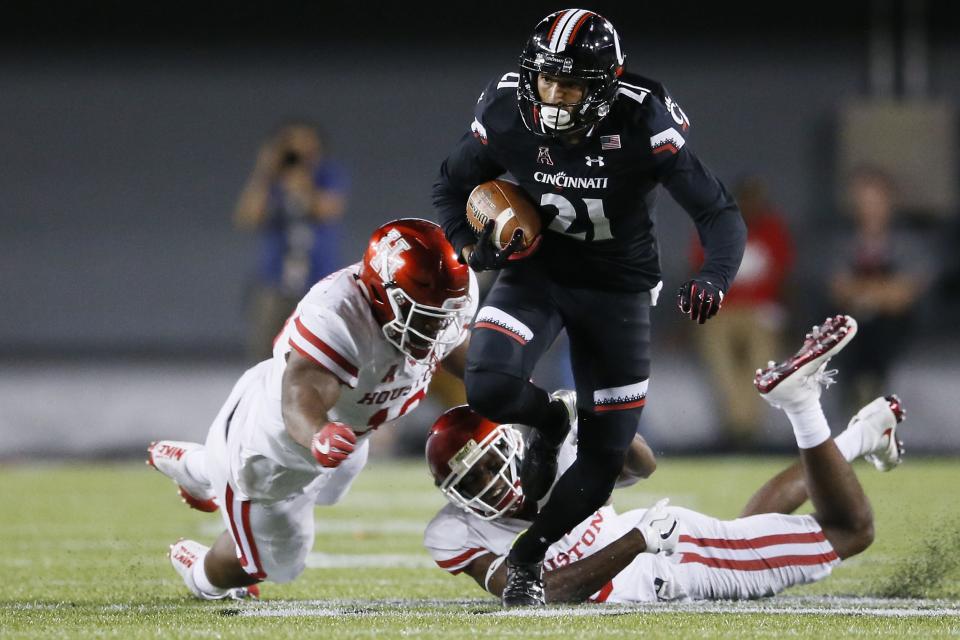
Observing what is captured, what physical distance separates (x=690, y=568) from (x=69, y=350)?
6.52 m

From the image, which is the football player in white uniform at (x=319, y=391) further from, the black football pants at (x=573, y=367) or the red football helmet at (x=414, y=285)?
the black football pants at (x=573, y=367)

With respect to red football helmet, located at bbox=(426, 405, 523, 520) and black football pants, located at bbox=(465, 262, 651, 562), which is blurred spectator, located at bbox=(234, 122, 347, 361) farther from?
red football helmet, located at bbox=(426, 405, 523, 520)

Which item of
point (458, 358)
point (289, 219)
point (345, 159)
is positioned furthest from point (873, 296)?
point (458, 358)

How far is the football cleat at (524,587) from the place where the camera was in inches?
141

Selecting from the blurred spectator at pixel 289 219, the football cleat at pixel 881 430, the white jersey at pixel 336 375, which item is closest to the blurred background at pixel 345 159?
the blurred spectator at pixel 289 219

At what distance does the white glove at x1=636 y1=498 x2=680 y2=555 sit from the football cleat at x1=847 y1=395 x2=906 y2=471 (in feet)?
2.60

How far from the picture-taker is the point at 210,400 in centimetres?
921

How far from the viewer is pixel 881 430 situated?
13.6 ft

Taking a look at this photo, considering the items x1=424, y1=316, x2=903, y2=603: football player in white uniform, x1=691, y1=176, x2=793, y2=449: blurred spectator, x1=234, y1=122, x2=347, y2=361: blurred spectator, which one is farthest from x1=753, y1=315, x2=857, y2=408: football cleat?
x1=691, y1=176, x2=793, y2=449: blurred spectator

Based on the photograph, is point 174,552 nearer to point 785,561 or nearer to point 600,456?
point 600,456

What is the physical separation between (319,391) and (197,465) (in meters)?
0.87

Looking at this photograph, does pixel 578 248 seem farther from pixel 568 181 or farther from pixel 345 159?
pixel 345 159

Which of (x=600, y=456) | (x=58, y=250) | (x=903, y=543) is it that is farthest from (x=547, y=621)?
(x=58, y=250)

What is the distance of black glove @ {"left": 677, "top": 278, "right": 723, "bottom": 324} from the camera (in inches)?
131
